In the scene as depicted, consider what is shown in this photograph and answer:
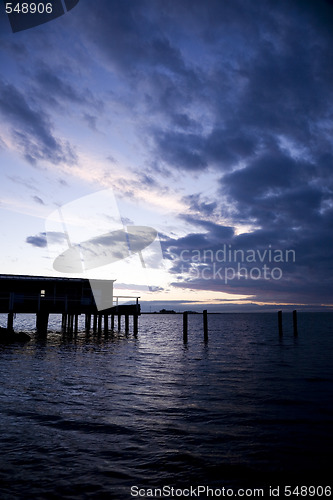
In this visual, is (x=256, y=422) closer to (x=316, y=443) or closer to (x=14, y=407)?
(x=316, y=443)

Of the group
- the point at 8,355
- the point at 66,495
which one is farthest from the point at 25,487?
the point at 8,355

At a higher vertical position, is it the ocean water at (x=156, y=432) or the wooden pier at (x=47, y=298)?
the wooden pier at (x=47, y=298)

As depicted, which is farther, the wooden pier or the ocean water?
the wooden pier

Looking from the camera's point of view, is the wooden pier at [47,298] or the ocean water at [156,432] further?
the wooden pier at [47,298]

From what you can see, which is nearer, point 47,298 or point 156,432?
point 156,432

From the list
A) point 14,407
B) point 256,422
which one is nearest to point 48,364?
point 14,407

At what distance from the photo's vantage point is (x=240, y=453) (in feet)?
24.2

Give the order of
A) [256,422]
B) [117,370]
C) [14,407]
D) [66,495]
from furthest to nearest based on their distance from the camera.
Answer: [117,370] < [14,407] < [256,422] < [66,495]

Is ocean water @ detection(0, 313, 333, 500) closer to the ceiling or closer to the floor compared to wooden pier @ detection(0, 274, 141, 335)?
closer to the floor

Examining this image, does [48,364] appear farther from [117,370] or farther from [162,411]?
[162,411]

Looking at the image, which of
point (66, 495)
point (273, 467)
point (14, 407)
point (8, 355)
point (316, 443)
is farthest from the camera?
point (8, 355)

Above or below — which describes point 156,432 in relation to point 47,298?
below

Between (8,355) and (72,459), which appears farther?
(8,355)

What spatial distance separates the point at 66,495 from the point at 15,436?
10.8 ft
